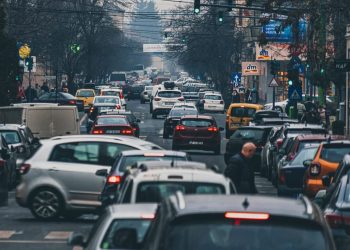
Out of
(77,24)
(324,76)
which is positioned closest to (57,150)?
(324,76)

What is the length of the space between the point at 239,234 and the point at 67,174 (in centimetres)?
1323

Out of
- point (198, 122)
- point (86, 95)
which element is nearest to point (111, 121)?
point (198, 122)

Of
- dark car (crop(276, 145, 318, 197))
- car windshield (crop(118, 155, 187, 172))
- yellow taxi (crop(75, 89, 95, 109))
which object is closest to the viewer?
car windshield (crop(118, 155, 187, 172))

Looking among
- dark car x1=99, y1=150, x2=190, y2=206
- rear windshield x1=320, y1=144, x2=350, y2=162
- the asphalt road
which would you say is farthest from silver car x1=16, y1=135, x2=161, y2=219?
rear windshield x1=320, y1=144, x2=350, y2=162

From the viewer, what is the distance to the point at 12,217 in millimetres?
23094

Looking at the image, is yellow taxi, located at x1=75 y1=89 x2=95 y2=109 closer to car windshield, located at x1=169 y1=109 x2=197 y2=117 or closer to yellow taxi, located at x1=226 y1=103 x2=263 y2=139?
yellow taxi, located at x1=226 y1=103 x2=263 y2=139

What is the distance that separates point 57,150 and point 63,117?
1676cm

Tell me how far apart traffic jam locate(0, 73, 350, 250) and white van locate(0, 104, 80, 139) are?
0.10 feet

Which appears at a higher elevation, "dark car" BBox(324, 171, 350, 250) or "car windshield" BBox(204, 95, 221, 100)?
"dark car" BBox(324, 171, 350, 250)

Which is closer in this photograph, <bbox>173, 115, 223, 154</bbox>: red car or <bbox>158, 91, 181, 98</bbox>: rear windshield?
<bbox>173, 115, 223, 154</bbox>: red car

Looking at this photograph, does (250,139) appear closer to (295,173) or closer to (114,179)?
(295,173)

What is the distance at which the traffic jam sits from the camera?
868 centimetres

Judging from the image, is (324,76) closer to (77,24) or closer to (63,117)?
(63,117)

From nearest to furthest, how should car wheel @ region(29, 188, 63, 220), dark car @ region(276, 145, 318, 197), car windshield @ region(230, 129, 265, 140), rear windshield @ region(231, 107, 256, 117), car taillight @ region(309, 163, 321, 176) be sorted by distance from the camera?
car wheel @ region(29, 188, 63, 220)
car taillight @ region(309, 163, 321, 176)
dark car @ region(276, 145, 318, 197)
car windshield @ region(230, 129, 265, 140)
rear windshield @ region(231, 107, 256, 117)
